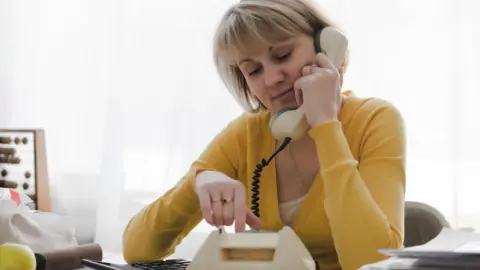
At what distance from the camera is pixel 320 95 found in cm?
104

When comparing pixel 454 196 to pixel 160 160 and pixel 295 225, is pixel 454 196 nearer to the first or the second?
pixel 295 225

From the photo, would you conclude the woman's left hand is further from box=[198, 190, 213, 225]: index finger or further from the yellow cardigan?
box=[198, 190, 213, 225]: index finger

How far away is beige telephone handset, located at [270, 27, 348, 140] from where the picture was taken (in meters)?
1.14

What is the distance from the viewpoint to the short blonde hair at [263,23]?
117 centimetres

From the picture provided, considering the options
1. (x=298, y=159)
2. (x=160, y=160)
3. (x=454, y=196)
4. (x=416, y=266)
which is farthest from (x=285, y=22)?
(x=160, y=160)

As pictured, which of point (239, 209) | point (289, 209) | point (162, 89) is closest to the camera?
point (239, 209)

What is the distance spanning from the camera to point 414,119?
1.93 metres

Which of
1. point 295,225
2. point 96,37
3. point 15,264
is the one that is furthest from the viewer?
point 96,37

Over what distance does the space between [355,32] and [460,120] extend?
0.44 m

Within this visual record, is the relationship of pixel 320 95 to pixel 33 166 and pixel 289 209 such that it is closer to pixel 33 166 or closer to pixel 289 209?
pixel 289 209

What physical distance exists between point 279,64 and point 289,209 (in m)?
0.29

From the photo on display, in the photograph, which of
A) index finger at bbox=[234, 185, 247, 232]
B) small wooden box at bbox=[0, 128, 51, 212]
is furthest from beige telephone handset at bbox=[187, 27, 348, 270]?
small wooden box at bbox=[0, 128, 51, 212]

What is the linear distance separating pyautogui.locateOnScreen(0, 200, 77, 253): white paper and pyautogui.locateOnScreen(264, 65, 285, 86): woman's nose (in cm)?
49

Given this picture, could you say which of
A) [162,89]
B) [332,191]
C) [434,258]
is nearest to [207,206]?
[332,191]
